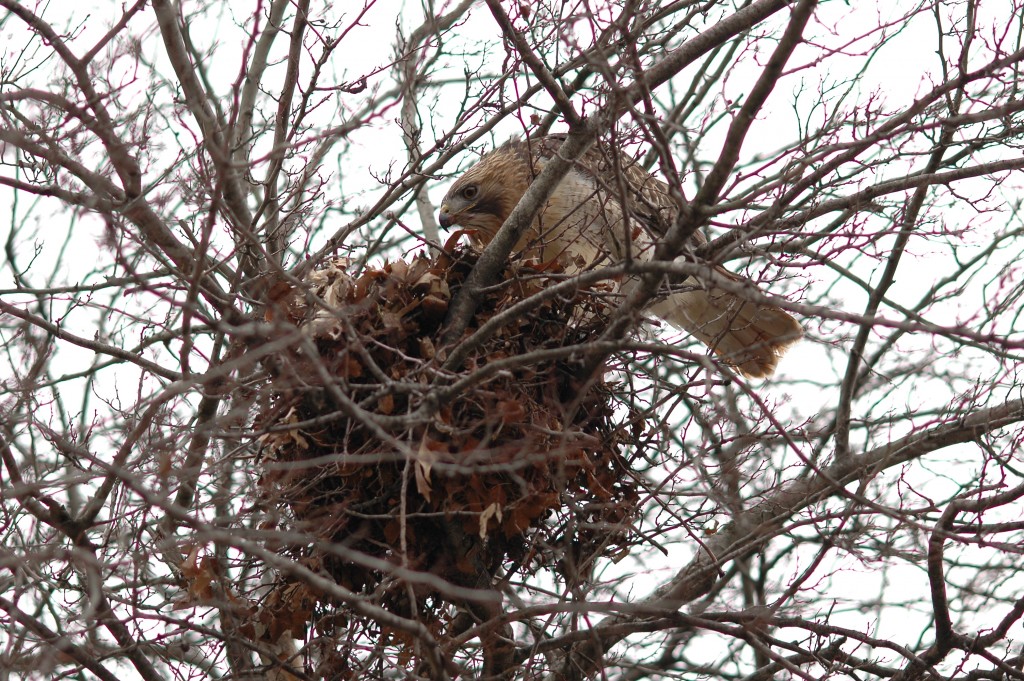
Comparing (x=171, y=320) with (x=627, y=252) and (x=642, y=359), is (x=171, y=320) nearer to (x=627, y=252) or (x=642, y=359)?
(x=642, y=359)

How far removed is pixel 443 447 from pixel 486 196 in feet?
8.36

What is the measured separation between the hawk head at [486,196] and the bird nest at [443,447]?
4.96 ft

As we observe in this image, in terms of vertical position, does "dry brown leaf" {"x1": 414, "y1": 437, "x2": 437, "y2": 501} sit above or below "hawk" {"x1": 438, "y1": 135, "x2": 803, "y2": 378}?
below

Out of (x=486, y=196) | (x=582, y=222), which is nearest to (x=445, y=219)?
(x=486, y=196)

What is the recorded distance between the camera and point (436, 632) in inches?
183

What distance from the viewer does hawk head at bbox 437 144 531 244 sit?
6.49m

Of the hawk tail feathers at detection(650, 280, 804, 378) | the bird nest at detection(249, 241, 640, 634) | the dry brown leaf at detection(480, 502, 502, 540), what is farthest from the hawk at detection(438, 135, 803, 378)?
the dry brown leaf at detection(480, 502, 502, 540)

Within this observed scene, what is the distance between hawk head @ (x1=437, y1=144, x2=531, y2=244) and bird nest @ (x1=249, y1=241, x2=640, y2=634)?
4.96 ft

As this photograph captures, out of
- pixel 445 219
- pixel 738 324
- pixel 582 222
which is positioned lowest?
pixel 738 324

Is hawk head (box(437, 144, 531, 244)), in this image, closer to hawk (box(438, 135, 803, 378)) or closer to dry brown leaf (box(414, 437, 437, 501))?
hawk (box(438, 135, 803, 378))

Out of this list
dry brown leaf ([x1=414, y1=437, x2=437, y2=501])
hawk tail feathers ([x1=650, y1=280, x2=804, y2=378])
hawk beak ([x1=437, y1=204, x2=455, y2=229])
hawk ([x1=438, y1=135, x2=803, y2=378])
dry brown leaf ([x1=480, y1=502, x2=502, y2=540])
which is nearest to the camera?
dry brown leaf ([x1=414, y1=437, x2=437, y2=501])

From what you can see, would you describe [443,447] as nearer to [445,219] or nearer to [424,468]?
[424,468]

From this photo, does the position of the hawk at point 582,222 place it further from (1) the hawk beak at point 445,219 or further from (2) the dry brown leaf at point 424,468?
(2) the dry brown leaf at point 424,468

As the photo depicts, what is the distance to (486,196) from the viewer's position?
6.50 metres
